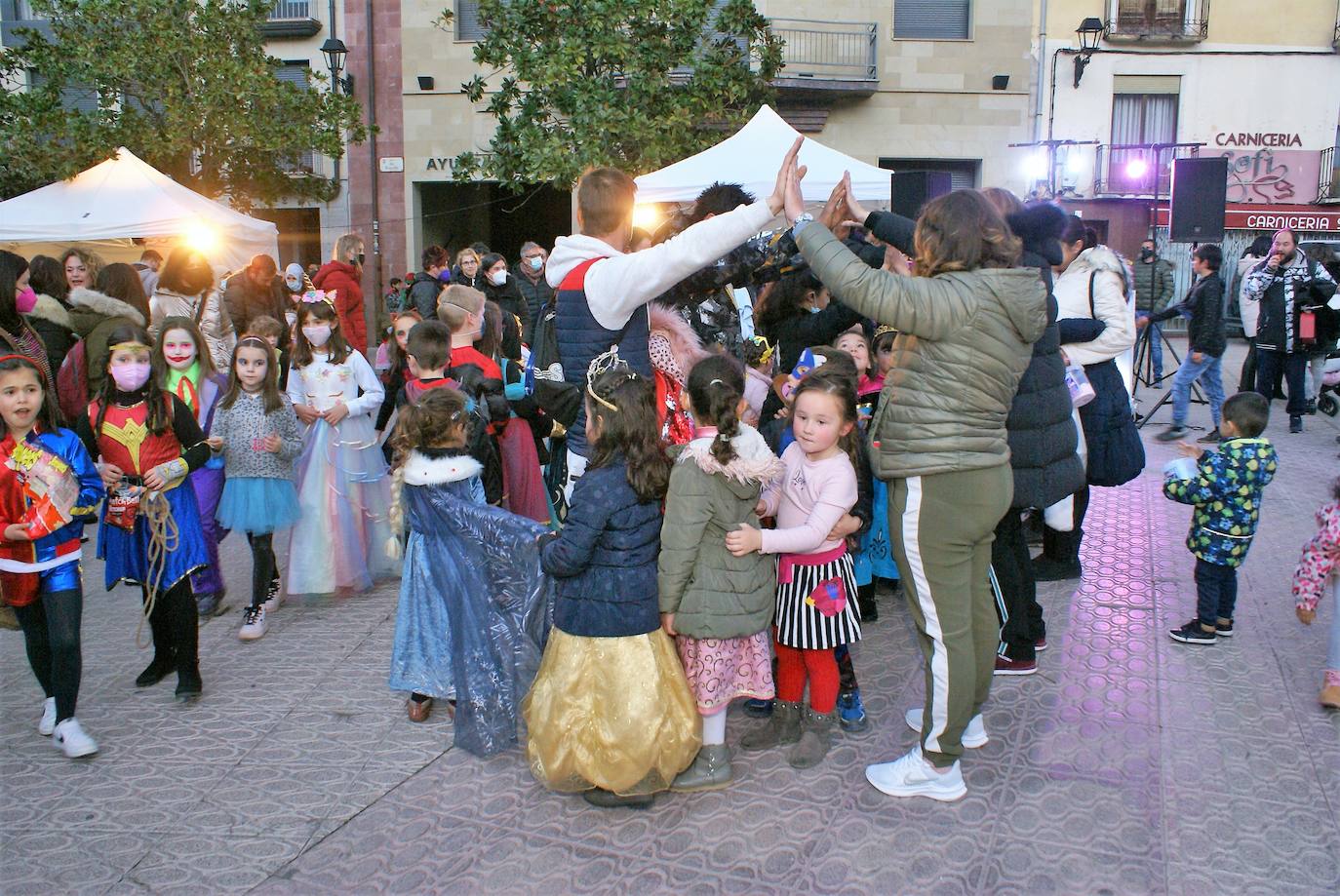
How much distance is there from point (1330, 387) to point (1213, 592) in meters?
7.44

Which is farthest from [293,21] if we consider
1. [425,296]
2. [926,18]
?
[425,296]

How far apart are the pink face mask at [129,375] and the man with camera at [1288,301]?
9747 millimetres

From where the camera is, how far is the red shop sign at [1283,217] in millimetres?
22469

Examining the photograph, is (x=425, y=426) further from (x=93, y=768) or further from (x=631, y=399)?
(x=93, y=768)

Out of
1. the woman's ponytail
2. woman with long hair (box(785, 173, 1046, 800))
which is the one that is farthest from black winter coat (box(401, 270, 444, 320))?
woman with long hair (box(785, 173, 1046, 800))

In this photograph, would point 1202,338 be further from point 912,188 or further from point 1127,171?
point 1127,171

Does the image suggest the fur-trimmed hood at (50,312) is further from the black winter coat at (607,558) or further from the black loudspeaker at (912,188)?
the black loudspeaker at (912,188)

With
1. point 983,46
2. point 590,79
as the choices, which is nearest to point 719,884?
point 590,79

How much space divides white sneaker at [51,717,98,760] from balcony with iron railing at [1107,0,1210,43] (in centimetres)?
2307

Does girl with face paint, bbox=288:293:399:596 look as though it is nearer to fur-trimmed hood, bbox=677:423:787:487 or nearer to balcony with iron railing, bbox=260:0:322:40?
fur-trimmed hood, bbox=677:423:787:487

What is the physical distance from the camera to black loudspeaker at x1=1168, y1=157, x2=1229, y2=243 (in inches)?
454

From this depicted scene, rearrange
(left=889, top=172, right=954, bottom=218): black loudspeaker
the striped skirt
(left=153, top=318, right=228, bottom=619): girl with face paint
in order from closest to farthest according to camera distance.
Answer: the striped skirt < (left=153, top=318, right=228, bottom=619): girl with face paint < (left=889, top=172, right=954, bottom=218): black loudspeaker

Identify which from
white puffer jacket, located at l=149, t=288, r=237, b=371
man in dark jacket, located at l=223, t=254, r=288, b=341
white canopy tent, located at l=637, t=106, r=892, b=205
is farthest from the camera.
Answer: white canopy tent, located at l=637, t=106, r=892, b=205

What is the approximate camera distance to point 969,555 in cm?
322
